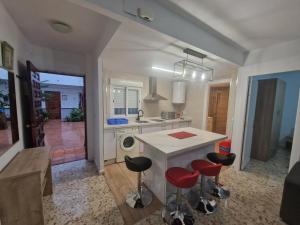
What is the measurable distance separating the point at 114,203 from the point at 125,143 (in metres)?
1.44

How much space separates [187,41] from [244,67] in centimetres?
184

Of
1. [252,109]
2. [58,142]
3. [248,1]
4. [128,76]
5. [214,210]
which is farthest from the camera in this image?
[58,142]

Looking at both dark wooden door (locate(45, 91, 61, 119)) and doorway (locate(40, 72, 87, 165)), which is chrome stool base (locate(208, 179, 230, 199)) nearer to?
doorway (locate(40, 72, 87, 165))

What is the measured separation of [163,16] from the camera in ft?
4.68

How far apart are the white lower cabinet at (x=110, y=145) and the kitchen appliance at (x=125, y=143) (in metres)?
0.09

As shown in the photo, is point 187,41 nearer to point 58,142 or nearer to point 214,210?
point 214,210

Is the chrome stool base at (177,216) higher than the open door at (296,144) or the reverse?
the reverse

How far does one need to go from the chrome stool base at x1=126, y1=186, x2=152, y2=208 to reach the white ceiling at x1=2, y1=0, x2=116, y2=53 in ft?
8.20

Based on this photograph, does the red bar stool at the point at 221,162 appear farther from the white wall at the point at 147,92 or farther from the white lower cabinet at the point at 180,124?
the white wall at the point at 147,92

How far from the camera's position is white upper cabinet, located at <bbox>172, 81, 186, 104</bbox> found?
15.2ft

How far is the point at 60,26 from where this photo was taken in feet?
6.17

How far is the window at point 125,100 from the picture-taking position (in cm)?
375

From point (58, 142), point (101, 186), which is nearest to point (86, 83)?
point (101, 186)

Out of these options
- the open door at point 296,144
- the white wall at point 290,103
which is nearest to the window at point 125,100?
the open door at point 296,144
